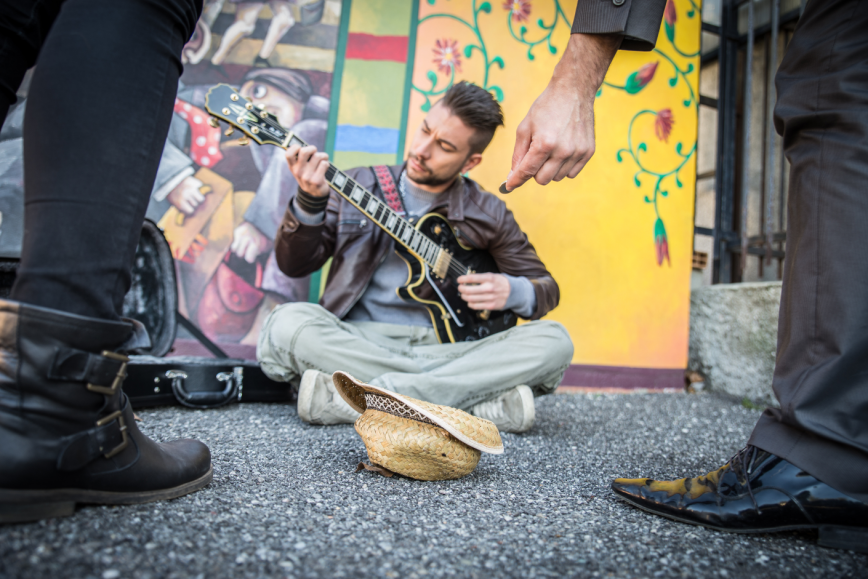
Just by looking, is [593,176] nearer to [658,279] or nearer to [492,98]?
[658,279]

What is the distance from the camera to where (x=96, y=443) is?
0.67 meters

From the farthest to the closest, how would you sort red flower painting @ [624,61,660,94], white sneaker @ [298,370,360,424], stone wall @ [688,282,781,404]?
1. red flower painting @ [624,61,660,94]
2. stone wall @ [688,282,781,404]
3. white sneaker @ [298,370,360,424]

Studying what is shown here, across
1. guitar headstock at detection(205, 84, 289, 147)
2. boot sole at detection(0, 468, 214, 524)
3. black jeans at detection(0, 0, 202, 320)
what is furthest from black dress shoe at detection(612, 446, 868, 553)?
guitar headstock at detection(205, 84, 289, 147)

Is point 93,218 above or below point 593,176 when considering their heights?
below

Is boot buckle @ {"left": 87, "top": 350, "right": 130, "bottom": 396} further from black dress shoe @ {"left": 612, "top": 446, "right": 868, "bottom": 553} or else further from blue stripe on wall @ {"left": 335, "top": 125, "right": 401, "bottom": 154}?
blue stripe on wall @ {"left": 335, "top": 125, "right": 401, "bottom": 154}

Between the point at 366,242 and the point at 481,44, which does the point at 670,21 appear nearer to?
the point at 481,44

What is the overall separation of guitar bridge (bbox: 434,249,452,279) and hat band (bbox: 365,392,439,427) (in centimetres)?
94

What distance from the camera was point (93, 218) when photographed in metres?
→ 0.64

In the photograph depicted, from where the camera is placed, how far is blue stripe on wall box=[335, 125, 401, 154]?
2.43 meters

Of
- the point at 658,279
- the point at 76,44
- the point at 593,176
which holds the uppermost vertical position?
the point at 593,176

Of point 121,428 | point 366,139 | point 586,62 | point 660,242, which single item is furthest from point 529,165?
point 660,242

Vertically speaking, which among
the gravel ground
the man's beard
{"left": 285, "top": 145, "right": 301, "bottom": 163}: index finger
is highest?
{"left": 285, "top": 145, "right": 301, "bottom": 163}: index finger

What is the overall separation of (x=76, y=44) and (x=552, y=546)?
972mm

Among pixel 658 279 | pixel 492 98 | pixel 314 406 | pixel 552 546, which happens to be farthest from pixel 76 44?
pixel 658 279
